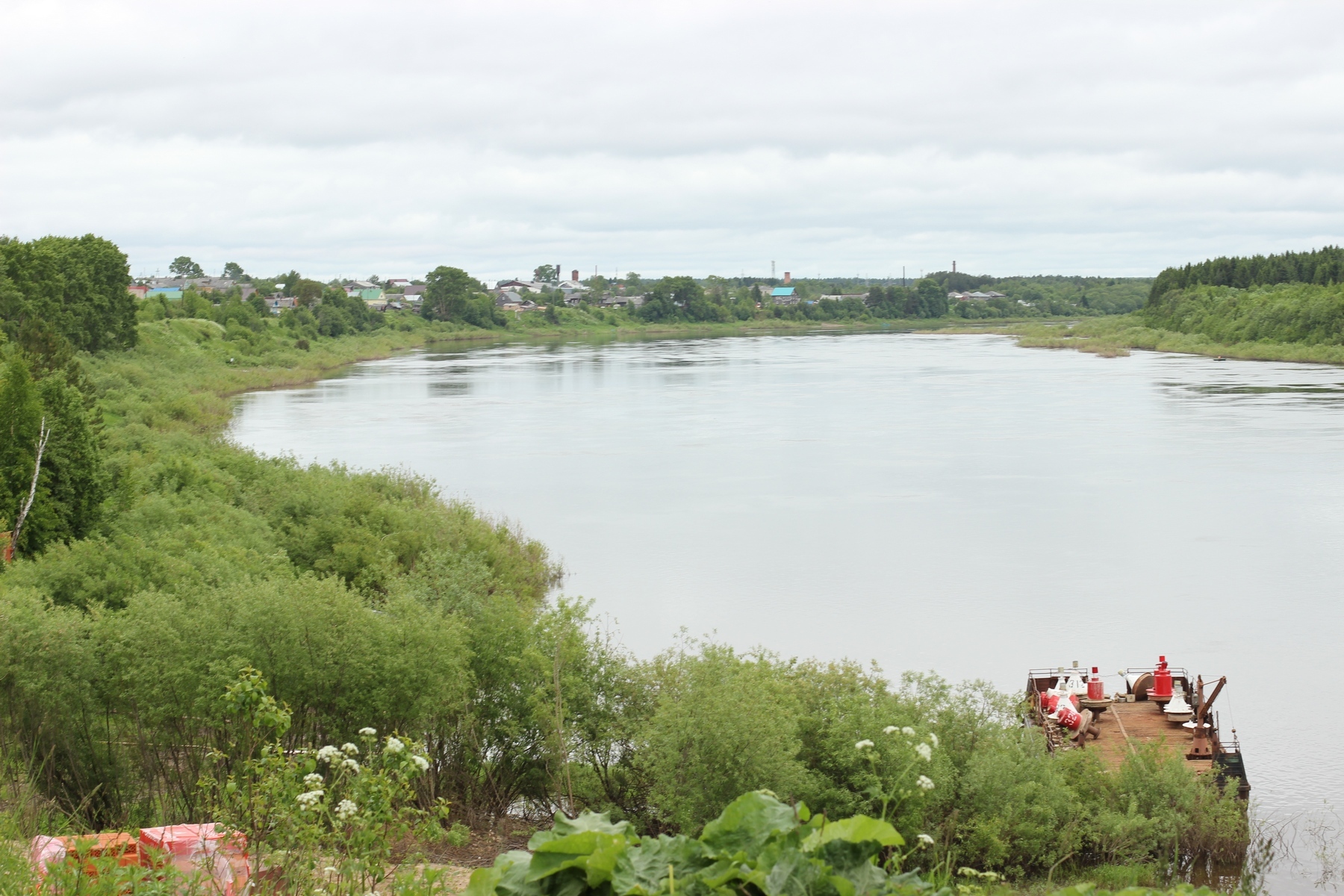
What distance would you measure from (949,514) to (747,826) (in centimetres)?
2624

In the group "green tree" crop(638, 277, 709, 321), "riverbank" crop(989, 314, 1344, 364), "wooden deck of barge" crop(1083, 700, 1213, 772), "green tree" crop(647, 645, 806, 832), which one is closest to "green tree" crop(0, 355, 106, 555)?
"green tree" crop(647, 645, 806, 832)

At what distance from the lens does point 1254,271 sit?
11275cm

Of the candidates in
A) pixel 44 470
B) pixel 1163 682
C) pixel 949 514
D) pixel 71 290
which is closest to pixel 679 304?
pixel 71 290

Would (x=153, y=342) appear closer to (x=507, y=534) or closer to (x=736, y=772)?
(x=507, y=534)

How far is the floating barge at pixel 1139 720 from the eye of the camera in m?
13.7

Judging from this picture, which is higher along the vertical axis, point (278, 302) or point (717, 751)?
point (278, 302)

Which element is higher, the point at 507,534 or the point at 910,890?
the point at 910,890

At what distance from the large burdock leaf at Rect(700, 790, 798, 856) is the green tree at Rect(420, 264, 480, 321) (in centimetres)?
12804

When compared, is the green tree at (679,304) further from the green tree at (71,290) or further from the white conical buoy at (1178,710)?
the white conical buoy at (1178,710)

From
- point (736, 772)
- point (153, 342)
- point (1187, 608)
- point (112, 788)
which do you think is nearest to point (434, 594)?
point (112, 788)

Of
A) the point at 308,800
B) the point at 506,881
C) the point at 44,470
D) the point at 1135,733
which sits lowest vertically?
the point at 1135,733

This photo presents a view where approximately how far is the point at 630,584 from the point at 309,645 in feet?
41.9

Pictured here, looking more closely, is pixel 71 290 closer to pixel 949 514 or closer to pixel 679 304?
pixel 949 514

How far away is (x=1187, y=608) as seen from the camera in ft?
72.1
